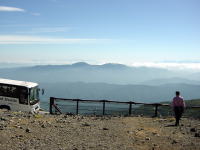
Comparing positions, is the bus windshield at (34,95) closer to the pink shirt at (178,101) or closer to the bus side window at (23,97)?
the bus side window at (23,97)

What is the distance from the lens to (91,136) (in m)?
16.5

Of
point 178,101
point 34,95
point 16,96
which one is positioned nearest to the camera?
point 178,101

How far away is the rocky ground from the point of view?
14.3 metres

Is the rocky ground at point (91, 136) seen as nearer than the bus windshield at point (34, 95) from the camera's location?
Yes

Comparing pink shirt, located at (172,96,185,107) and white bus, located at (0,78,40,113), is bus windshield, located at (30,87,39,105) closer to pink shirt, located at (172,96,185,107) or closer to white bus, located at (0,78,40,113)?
white bus, located at (0,78,40,113)

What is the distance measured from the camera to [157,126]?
20844 millimetres

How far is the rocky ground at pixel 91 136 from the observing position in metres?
14.3

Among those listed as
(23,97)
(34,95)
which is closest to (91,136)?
(23,97)

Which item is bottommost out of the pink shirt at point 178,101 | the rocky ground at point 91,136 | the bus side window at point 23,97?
the rocky ground at point 91,136

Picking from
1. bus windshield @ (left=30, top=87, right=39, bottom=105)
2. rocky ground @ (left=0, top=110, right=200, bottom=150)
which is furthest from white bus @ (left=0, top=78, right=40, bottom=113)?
rocky ground @ (left=0, top=110, right=200, bottom=150)

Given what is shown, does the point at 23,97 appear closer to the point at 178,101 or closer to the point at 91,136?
the point at 178,101

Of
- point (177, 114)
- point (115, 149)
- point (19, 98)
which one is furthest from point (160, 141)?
point (19, 98)

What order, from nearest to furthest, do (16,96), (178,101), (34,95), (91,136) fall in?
(91,136)
(178,101)
(16,96)
(34,95)

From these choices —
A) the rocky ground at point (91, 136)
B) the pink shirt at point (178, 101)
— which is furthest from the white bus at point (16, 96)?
the pink shirt at point (178, 101)
